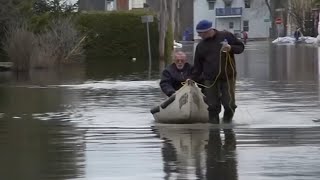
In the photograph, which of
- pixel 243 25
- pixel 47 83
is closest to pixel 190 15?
pixel 243 25

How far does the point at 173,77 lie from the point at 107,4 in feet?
166

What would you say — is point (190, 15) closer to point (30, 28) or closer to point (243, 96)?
point (30, 28)

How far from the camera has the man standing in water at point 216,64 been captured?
1214cm

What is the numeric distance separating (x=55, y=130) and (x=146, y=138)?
1.90m

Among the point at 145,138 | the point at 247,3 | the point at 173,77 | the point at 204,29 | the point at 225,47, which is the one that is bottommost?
the point at 145,138

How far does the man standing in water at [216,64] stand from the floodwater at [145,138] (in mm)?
486

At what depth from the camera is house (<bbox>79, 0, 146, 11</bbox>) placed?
5175 cm

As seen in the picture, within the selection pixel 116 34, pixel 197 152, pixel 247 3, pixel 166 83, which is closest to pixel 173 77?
pixel 166 83

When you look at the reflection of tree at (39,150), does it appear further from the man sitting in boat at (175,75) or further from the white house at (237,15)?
the white house at (237,15)

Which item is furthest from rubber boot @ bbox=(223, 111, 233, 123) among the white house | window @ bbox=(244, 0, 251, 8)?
window @ bbox=(244, 0, 251, 8)

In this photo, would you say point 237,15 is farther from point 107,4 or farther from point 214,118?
point 214,118

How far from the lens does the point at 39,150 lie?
33.5ft

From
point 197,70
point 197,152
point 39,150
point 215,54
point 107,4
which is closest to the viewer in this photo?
point 197,152

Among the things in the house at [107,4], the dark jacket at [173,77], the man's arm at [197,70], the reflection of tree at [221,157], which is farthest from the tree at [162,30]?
the reflection of tree at [221,157]
